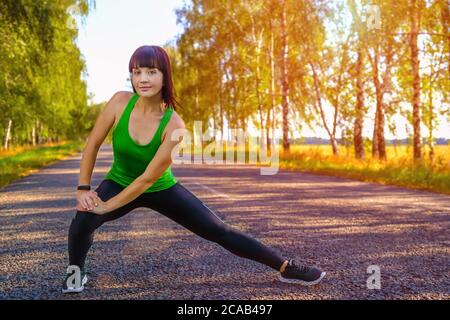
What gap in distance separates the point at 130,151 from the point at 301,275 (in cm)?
155

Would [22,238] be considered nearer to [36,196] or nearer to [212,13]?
[36,196]

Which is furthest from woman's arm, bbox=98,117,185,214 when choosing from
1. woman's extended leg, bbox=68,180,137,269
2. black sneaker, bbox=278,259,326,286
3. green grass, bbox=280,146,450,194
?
green grass, bbox=280,146,450,194

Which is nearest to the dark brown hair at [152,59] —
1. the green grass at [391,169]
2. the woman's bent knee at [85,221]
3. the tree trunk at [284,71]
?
the woman's bent knee at [85,221]

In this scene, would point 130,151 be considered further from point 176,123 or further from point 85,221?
point 85,221

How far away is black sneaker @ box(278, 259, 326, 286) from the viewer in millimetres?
3625

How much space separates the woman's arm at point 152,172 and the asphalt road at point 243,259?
0.72 m

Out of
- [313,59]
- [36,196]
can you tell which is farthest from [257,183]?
[313,59]

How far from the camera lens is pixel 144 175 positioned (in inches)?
120

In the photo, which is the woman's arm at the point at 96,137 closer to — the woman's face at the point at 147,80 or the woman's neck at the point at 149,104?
the woman's neck at the point at 149,104

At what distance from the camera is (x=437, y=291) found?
352 centimetres

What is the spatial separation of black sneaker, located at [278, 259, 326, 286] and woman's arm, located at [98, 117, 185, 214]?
126cm

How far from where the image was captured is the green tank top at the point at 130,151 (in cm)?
314

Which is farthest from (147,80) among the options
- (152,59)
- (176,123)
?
(176,123)
